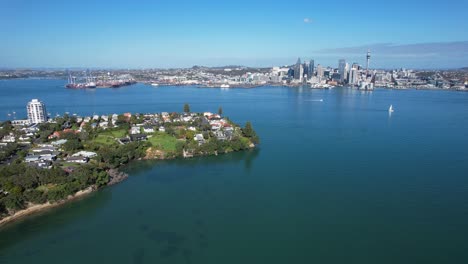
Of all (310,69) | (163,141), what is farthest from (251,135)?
(310,69)

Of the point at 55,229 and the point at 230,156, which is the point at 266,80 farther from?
the point at 55,229

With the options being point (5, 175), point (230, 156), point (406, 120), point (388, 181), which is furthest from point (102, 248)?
point (406, 120)

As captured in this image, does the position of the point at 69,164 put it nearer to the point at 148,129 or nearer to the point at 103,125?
the point at 148,129

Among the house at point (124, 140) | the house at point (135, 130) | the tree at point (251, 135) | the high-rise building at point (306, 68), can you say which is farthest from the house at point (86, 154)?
the high-rise building at point (306, 68)

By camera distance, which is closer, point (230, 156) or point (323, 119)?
point (230, 156)

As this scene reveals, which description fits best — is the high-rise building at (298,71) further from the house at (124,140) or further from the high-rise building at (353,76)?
the house at (124,140)

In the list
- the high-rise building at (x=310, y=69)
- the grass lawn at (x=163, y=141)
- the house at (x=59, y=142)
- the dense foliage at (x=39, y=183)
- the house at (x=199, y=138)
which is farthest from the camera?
the high-rise building at (x=310, y=69)

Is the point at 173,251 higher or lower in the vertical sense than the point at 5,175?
lower
